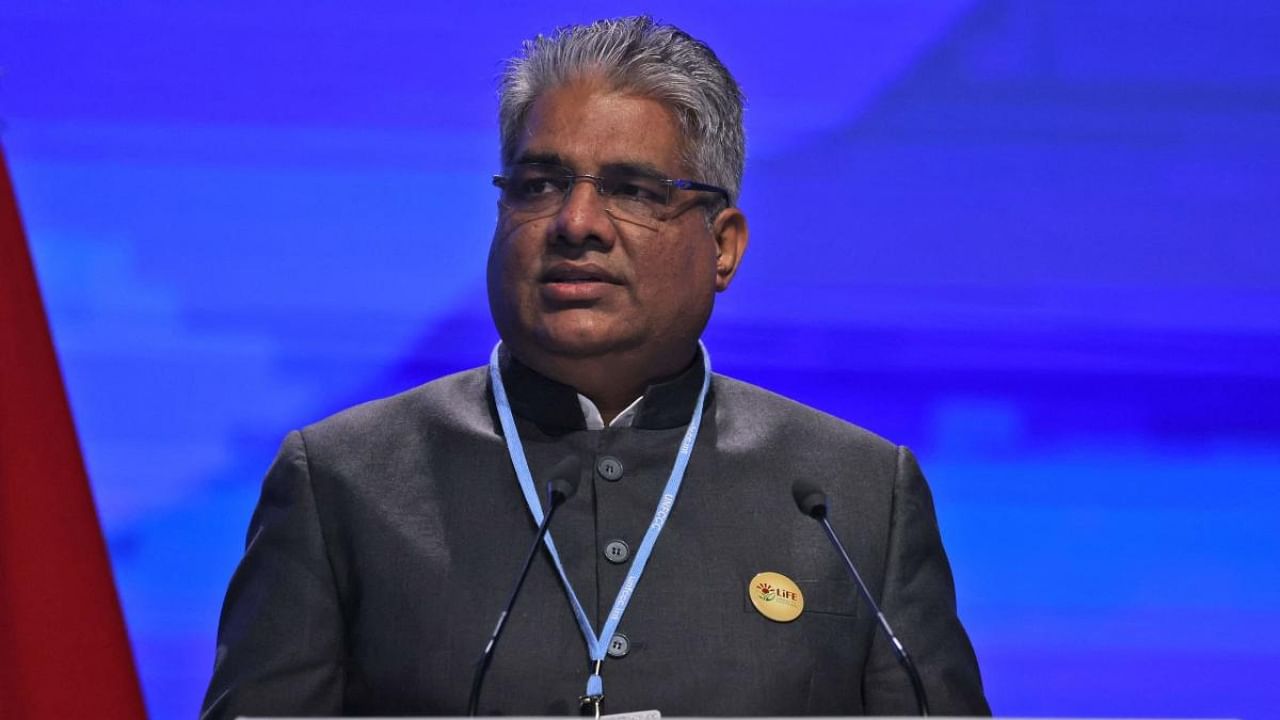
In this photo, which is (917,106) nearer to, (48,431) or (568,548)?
(568,548)

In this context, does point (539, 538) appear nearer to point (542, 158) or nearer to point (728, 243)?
point (542, 158)

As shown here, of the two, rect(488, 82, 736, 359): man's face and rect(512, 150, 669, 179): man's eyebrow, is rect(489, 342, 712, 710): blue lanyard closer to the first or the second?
rect(488, 82, 736, 359): man's face

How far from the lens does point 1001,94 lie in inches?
134

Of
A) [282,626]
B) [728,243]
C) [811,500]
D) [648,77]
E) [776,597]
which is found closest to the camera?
[811,500]

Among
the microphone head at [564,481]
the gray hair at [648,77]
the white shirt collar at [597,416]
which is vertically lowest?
the microphone head at [564,481]

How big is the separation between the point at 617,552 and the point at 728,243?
576 mm

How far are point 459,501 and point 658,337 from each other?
1.27 ft

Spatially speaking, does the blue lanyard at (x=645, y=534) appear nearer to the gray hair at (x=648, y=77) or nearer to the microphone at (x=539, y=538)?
the microphone at (x=539, y=538)

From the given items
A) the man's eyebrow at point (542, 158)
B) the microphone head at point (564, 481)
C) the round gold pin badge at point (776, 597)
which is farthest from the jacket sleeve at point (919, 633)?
the man's eyebrow at point (542, 158)

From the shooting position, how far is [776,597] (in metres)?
2.32

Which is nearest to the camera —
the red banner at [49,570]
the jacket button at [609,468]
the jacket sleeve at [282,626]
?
the jacket sleeve at [282,626]

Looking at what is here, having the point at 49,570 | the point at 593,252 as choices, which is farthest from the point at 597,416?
the point at 49,570

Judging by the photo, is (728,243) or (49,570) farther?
(49,570)

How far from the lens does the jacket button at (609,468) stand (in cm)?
241
